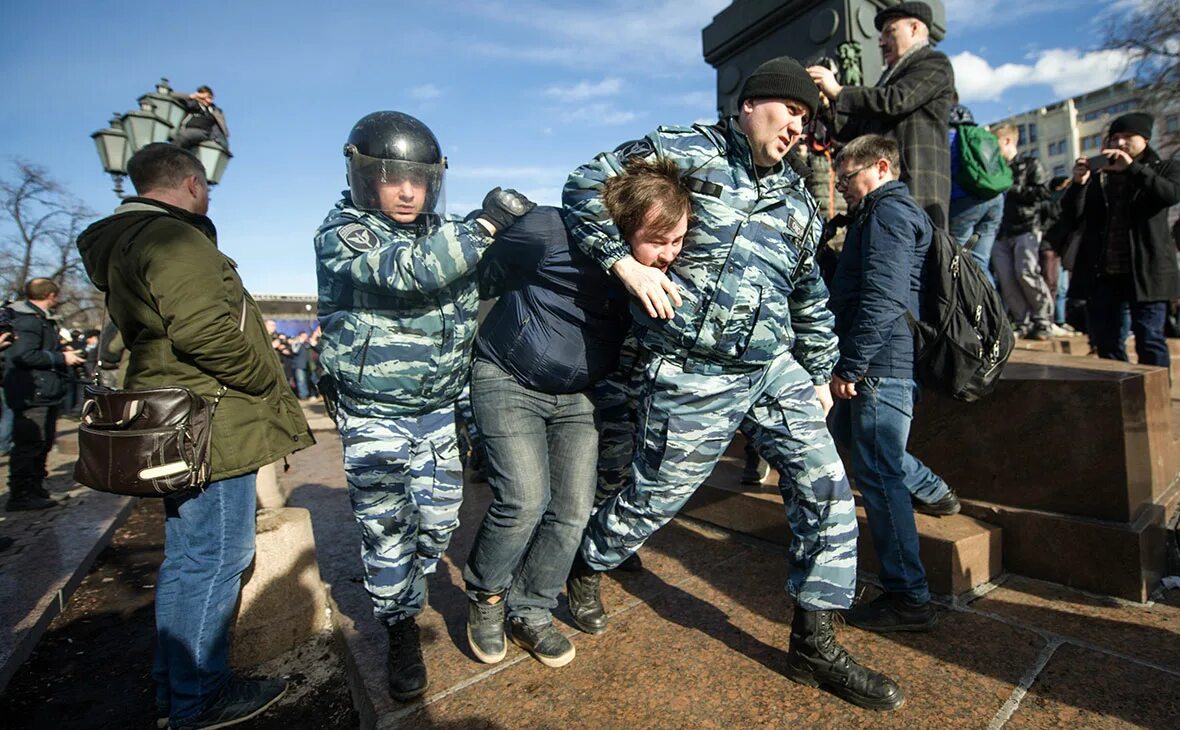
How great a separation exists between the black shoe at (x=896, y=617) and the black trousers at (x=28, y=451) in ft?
22.5

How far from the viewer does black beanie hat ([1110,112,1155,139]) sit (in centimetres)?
382

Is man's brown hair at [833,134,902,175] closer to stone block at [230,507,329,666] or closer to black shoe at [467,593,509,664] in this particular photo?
black shoe at [467,593,509,664]

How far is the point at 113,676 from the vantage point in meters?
2.86

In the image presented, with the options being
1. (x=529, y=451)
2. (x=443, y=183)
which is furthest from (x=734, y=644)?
(x=443, y=183)

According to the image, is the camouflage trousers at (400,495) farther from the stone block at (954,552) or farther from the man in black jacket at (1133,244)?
the man in black jacket at (1133,244)

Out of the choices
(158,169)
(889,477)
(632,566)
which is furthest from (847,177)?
(158,169)

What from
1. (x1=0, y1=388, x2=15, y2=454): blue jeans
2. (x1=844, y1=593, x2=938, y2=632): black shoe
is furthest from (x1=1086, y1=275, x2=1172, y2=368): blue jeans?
(x1=0, y1=388, x2=15, y2=454): blue jeans

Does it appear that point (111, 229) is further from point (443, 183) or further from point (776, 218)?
point (776, 218)

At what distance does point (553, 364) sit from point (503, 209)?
564 millimetres

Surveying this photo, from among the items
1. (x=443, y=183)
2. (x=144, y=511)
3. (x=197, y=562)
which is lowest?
(x=144, y=511)

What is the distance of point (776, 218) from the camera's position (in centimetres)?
206

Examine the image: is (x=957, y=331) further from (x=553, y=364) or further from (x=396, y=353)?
(x=396, y=353)

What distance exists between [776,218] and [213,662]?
248 centimetres

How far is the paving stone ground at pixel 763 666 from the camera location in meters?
1.89
